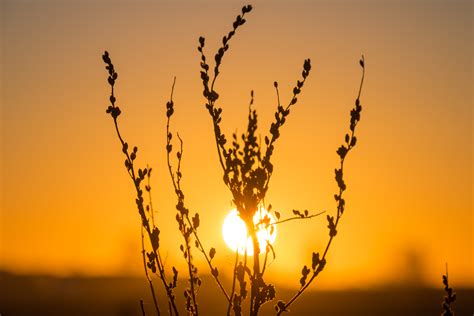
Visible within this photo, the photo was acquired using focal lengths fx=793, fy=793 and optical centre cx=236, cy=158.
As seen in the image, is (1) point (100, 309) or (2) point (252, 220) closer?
(2) point (252, 220)

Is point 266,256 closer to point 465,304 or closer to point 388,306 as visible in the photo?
point 388,306

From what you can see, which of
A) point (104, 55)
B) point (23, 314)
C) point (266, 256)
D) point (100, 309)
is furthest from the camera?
point (100, 309)

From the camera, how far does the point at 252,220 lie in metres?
4.66

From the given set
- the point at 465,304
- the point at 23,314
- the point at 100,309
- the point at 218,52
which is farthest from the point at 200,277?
the point at 465,304

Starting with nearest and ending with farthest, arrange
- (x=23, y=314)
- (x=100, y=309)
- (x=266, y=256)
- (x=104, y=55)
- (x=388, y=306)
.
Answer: (x=266, y=256), (x=104, y=55), (x=23, y=314), (x=100, y=309), (x=388, y=306)

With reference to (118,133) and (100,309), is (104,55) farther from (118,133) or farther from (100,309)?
(100,309)

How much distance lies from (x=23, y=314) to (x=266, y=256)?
51.4 metres

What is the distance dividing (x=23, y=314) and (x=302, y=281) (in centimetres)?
5125

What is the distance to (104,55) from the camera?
5043mm

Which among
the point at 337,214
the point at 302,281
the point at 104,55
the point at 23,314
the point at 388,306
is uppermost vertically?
the point at 388,306

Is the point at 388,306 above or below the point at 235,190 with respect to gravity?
above

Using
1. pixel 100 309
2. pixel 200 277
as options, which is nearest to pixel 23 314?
pixel 100 309

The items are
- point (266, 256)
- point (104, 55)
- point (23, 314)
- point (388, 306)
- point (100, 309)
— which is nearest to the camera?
point (266, 256)

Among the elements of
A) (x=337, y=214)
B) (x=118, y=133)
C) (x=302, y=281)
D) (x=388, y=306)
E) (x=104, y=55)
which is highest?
(x=388, y=306)
